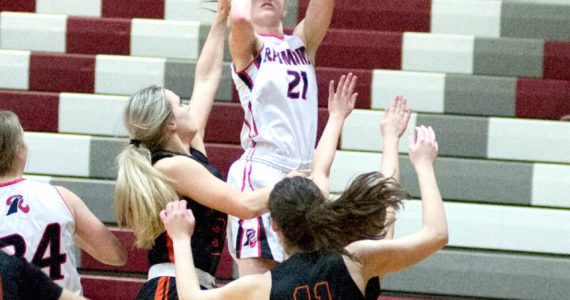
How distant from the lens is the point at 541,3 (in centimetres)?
513

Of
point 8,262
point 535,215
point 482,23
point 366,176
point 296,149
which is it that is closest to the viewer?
point 8,262

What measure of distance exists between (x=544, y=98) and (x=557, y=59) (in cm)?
24

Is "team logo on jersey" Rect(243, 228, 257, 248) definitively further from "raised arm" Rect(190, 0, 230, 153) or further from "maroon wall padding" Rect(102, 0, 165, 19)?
"maroon wall padding" Rect(102, 0, 165, 19)

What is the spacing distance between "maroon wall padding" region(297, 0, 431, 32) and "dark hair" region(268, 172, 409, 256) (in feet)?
8.81

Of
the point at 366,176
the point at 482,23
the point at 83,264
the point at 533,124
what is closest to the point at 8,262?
the point at 366,176

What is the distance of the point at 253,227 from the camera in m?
3.47

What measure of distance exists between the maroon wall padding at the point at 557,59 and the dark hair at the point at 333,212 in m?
2.61

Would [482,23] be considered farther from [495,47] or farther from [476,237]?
[476,237]

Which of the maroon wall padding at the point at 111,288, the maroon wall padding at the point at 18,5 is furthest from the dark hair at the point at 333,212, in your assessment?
the maroon wall padding at the point at 18,5

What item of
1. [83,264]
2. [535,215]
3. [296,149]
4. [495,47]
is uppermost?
[495,47]

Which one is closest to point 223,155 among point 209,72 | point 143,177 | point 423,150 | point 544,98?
point 209,72

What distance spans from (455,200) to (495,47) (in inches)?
32.4

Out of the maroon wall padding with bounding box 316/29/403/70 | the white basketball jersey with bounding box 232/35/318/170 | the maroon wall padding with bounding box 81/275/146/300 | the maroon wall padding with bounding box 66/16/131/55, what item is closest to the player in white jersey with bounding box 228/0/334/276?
the white basketball jersey with bounding box 232/35/318/170

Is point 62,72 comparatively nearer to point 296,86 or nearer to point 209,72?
point 209,72
